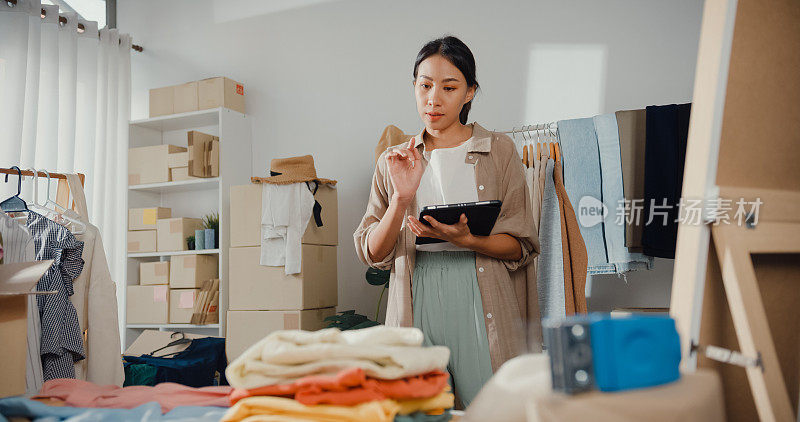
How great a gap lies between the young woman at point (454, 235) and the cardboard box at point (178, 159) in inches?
102

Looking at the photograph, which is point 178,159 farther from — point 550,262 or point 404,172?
point 404,172

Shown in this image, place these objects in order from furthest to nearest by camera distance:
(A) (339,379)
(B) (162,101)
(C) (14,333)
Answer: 1. (B) (162,101)
2. (C) (14,333)
3. (A) (339,379)

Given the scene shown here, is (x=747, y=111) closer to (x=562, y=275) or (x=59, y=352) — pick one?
(x=562, y=275)

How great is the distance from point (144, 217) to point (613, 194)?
2.96 meters

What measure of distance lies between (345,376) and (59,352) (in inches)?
76.4

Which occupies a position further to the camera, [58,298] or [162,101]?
[162,101]

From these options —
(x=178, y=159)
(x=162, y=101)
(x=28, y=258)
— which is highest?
(x=162, y=101)

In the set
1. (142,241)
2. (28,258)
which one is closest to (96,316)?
(28,258)

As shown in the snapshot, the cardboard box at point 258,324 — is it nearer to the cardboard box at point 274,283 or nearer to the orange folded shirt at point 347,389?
the cardboard box at point 274,283

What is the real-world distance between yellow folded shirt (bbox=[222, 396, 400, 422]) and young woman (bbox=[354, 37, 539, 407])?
26.9 inches

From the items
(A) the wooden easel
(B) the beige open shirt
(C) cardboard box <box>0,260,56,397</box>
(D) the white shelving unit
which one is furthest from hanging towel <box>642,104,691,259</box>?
(D) the white shelving unit

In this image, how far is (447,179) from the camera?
166 cm

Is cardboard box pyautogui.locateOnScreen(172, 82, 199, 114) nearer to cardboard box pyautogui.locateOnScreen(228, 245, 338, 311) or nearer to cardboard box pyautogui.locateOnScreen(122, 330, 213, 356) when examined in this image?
cardboard box pyautogui.locateOnScreen(228, 245, 338, 311)

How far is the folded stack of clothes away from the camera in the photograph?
2.69 feet
